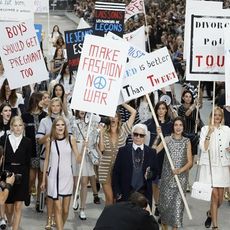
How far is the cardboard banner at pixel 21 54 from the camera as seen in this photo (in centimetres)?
1108

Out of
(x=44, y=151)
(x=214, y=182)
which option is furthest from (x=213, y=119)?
(x=44, y=151)

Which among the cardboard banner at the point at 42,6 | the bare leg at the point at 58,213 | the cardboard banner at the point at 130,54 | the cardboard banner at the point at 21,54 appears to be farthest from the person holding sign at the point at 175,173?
the cardboard banner at the point at 42,6

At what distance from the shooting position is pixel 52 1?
158 ft

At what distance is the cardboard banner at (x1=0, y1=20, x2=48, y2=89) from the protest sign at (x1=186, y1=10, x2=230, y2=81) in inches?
94.2

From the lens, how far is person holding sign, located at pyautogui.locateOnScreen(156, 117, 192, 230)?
8.97 m

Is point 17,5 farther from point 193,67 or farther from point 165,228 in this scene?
point 165,228

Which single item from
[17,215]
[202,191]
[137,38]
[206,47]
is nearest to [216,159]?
[202,191]

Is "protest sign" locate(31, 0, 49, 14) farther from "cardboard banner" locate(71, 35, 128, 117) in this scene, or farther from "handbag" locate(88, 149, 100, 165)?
"cardboard banner" locate(71, 35, 128, 117)

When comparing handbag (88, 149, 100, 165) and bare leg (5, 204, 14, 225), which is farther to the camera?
handbag (88, 149, 100, 165)

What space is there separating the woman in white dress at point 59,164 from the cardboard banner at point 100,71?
0.48 metres

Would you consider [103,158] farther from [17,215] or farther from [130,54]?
[130,54]

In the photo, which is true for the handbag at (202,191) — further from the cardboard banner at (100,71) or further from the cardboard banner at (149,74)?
the cardboard banner at (100,71)

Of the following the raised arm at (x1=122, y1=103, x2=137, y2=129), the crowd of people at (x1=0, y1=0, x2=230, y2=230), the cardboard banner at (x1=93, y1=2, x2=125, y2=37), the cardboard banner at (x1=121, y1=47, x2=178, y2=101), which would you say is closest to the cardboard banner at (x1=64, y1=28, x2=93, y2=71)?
the cardboard banner at (x1=93, y1=2, x2=125, y2=37)

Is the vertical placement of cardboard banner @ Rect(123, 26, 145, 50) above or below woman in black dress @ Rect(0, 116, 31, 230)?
above
